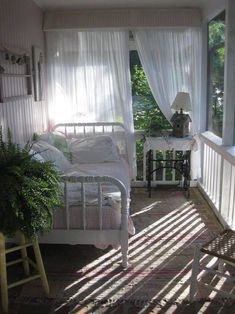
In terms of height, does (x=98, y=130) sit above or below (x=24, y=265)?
above

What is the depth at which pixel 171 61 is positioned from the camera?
4.17m

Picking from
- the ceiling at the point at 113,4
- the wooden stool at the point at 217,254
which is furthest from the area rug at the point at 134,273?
the ceiling at the point at 113,4

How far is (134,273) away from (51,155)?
1.36m

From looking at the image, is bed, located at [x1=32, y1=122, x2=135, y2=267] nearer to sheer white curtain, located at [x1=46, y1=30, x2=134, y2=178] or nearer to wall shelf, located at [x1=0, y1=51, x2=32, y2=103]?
wall shelf, located at [x1=0, y1=51, x2=32, y2=103]

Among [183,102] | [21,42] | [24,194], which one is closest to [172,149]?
[183,102]

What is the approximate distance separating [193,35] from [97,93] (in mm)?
1379

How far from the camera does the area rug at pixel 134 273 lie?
2.14m

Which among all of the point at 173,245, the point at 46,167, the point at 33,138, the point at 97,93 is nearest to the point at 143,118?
the point at 97,93

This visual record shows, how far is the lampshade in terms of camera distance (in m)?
3.95

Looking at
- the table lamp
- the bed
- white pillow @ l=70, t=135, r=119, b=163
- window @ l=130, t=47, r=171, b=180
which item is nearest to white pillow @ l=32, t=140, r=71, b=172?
the bed

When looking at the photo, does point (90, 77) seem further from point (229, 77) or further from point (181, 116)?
point (229, 77)

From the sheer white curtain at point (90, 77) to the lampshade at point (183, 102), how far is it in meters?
0.62

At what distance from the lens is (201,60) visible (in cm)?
412

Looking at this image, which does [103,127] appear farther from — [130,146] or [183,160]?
[183,160]
